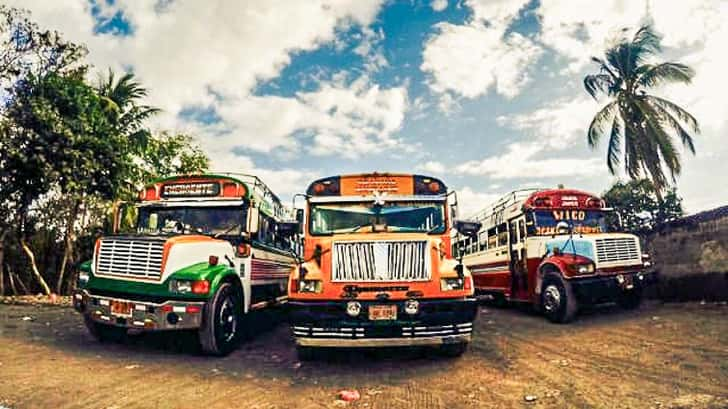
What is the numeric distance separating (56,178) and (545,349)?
15.4 m

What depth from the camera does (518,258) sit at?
1178cm

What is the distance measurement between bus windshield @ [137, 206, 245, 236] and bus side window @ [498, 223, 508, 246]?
7.54 metres

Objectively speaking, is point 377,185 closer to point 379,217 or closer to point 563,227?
point 379,217

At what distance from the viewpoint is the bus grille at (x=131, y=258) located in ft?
21.6

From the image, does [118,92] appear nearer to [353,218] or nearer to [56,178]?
[56,178]

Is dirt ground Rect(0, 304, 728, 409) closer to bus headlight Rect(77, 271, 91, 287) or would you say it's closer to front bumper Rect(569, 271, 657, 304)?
front bumper Rect(569, 271, 657, 304)

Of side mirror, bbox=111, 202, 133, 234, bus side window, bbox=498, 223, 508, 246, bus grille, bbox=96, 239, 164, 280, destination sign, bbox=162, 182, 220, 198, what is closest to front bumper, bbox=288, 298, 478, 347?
bus grille, bbox=96, 239, 164, 280

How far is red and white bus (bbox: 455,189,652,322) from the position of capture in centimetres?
949

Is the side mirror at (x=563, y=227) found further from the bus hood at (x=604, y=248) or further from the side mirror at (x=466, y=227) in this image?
the side mirror at (x=466, y=227)

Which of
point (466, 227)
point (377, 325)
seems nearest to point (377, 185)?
point (466, 227)

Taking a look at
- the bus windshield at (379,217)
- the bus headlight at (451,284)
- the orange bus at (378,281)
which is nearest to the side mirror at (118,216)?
the orange bus at (378,281)

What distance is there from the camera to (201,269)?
6688 mm

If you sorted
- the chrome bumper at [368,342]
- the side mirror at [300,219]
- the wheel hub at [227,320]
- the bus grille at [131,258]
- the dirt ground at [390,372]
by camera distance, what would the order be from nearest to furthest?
the dirt ground at [390,372] < the chrome bumper at [368,342] < the bus grille at [131,258] < the wheel hub at [227,320] < the side mirror at [300,219]

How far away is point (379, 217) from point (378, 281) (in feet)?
4.39
